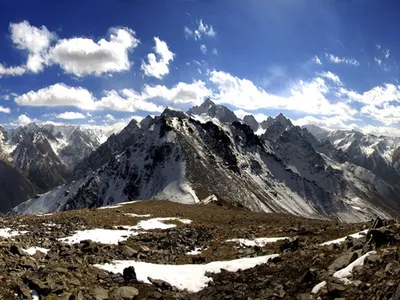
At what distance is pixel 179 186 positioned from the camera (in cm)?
17900

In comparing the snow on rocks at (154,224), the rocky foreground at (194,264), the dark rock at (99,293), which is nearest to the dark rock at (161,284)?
the rocky foreground at (194,264)

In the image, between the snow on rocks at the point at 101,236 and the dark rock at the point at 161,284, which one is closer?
the dark rock at the point at 161,284

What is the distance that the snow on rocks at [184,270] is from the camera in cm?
2194

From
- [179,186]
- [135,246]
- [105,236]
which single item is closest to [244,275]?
[135,246]

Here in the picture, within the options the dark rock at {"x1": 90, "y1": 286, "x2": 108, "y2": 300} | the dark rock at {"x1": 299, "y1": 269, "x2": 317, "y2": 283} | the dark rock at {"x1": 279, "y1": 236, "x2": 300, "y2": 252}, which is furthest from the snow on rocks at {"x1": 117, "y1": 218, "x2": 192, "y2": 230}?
the dark rock at {"x1": 299, "y1": 269, "x2": 317, "y2": 283}

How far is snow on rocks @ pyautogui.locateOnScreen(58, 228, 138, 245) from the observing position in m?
29.8

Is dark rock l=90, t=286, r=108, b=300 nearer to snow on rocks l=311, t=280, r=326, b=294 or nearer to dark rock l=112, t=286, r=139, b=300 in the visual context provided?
dark rock l=112, t=286, r=139, b=300

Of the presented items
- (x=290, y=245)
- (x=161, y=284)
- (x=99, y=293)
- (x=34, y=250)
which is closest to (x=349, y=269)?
(x=290, y=245)

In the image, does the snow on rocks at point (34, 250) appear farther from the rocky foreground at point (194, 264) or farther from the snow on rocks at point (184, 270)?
the snow on rocks at point (184, 270)

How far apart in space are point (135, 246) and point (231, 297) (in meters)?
12.2

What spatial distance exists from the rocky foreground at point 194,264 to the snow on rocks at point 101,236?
0.08m

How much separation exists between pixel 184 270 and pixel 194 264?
228 cm

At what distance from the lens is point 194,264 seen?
26.0 meters

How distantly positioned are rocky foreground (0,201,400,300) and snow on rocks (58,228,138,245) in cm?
8
